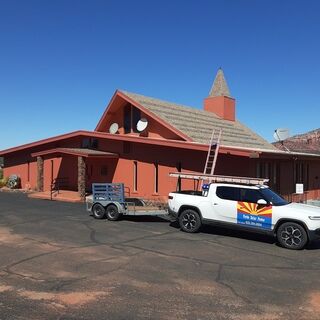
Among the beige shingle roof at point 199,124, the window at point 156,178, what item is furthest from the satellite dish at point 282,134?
the window at point 156,178

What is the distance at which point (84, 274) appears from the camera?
8641 mm

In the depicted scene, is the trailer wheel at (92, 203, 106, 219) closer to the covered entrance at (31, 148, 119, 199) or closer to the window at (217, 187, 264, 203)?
the window at (217, 187, 264, 203)

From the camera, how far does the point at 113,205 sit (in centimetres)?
1662

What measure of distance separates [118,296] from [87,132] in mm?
18782

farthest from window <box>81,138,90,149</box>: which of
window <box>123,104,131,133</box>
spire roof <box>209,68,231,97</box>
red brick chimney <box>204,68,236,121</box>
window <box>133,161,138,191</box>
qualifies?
spire roof <box>209,68,231,97</box>

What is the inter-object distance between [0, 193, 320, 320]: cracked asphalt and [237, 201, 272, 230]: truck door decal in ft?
1.89

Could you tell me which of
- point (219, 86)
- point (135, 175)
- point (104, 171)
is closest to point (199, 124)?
point (135, 175)

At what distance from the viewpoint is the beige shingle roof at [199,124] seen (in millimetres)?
24688

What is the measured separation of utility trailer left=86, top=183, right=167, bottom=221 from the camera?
1636 cm

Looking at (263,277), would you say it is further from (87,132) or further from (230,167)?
(87,132)

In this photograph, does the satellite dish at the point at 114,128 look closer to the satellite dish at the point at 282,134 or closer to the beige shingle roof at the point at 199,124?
the beige shingle roof at the point at 199,124

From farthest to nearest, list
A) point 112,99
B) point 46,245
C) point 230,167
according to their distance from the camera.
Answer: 1. point 112,99
2. point 230,167
3. point 46,245

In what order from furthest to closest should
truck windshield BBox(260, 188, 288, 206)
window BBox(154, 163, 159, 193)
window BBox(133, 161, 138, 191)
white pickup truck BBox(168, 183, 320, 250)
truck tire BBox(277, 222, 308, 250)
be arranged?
window BBox(133, 161, 138, 191), window BBox(154, 163, 159, 193), truck windshield BBox(260, 188, 288, 206), white pickup truck BBox(168, 183, 320, 250), truck tire BBox(277, 222, 308, 250)

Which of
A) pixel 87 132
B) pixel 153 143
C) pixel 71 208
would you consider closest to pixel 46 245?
pixel 71 208
